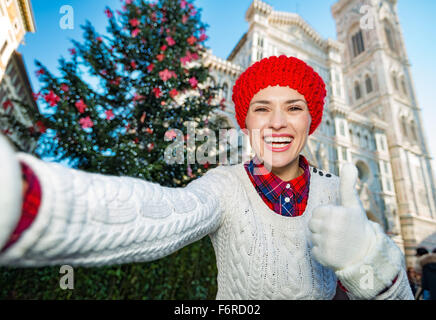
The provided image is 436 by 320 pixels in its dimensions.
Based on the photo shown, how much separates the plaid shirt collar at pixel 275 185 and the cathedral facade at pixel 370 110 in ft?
43.4

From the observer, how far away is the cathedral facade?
1683 centimetres

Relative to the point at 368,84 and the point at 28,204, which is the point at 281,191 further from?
the point at 368,84

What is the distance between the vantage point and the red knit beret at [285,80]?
51.1 inches

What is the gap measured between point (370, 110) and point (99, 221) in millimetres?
27234

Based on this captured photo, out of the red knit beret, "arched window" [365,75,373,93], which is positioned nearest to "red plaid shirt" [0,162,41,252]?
the red knit beret

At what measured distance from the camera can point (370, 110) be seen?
73.4 ft

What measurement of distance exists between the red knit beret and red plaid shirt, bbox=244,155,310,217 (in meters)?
0.43

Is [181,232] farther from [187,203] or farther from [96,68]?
[96,68]

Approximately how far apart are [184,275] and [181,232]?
11.8ft

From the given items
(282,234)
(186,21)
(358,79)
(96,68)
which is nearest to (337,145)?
(358,79)

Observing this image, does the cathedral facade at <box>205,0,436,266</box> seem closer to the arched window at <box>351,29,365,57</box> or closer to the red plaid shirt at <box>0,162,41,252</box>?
the arched window at <box>351,29,365,57</box>

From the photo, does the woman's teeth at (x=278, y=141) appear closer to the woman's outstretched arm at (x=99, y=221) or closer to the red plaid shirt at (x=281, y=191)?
the red plaid shirt at (x=281, y=191)

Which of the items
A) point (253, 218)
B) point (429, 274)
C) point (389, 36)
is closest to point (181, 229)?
point (253, 218)
